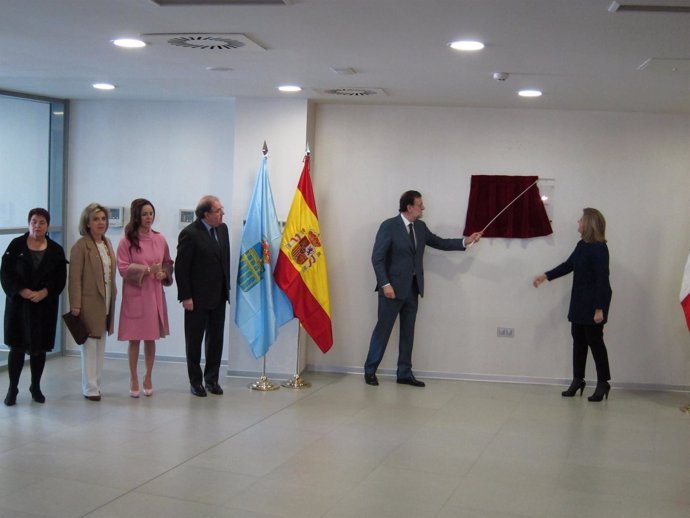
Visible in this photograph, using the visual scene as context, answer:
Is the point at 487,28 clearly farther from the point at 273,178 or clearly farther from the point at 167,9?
the point at 273,178

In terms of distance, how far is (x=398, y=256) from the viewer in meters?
7.21

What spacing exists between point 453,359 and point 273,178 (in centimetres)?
226

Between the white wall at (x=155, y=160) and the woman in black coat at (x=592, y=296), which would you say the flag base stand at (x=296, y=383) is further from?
the woman in black coat at (x=592, y=296)

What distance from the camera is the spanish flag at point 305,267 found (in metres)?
7.08

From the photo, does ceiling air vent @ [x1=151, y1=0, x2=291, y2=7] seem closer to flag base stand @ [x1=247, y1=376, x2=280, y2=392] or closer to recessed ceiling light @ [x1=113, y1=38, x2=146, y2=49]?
recessed ceiling light @ [x1=113, y1=38, x2=146, y2=49]

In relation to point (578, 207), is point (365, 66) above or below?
above

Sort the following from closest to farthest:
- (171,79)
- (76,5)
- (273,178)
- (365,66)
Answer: (76,5)
(365,66)
(171,79)
(273,178)

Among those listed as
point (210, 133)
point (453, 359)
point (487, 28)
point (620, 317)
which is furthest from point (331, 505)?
point (210, 133)

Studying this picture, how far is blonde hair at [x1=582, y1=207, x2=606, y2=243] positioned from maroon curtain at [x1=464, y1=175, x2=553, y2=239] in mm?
595

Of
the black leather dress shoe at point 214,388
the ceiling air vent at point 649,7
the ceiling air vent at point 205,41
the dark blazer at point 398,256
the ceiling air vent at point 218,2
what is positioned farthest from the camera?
the dark blazer at point 398,256

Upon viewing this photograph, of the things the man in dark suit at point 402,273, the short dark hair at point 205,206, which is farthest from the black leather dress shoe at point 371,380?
the short dark hair at point 205,206

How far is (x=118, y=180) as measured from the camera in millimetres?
8109

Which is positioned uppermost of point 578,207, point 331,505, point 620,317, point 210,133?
point 210,133

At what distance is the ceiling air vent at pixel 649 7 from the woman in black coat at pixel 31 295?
422 centimetres
